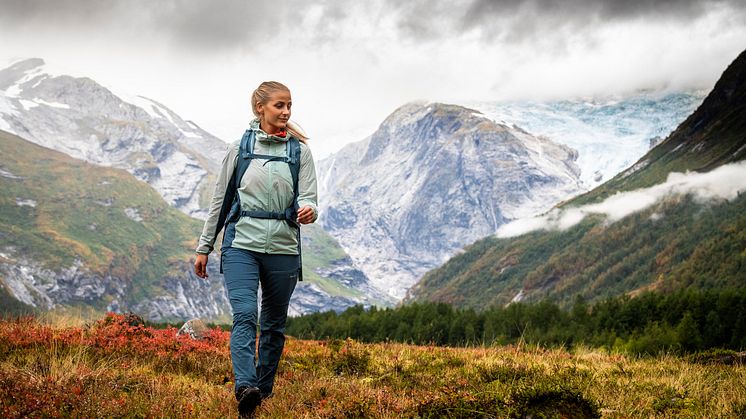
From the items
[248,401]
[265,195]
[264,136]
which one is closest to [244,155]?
[264,136]

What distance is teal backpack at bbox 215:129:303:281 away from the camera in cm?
688

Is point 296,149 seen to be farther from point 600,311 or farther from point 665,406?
point 600,311

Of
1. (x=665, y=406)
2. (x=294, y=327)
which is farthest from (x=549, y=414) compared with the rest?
(x=294, y=327)

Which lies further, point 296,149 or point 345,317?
point 345,317

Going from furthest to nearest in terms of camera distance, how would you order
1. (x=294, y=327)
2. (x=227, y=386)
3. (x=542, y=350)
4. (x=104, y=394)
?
(x=294, y=327) → (x=542, y=350) → (x=227, y=386) → (x=104, y=394)

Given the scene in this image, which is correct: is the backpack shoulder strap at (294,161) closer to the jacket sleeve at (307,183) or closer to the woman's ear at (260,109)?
the jacket sleeve at (307,183)

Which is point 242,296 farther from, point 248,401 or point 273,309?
point 248,401

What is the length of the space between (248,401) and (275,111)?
343 cm

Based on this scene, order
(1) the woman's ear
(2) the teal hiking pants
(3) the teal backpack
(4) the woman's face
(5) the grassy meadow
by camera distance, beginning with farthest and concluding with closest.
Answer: (1) the woman's ear < (4) the woman's face < (3) the teal backpack < (2) the teal hiking pants < (5) the grassy meadow

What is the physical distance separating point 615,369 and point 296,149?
6568 millimetres

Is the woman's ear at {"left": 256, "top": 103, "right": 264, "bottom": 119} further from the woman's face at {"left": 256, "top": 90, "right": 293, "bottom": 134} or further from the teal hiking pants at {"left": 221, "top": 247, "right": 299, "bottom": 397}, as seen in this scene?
the teal hiking pants at {"left": 221, "top": 247, "right": 299, "bottom": 397}

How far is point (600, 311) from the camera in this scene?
406 feet

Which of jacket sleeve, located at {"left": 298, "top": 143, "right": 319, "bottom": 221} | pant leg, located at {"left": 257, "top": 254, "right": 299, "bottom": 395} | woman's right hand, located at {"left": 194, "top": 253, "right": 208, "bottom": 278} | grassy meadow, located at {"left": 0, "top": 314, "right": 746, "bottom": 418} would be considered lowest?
grassy meadow, located at {"left": 0, "top": 314, "right": 746, "bottom": 418}

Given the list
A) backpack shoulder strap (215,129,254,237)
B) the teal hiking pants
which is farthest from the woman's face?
the teal hiking pants
